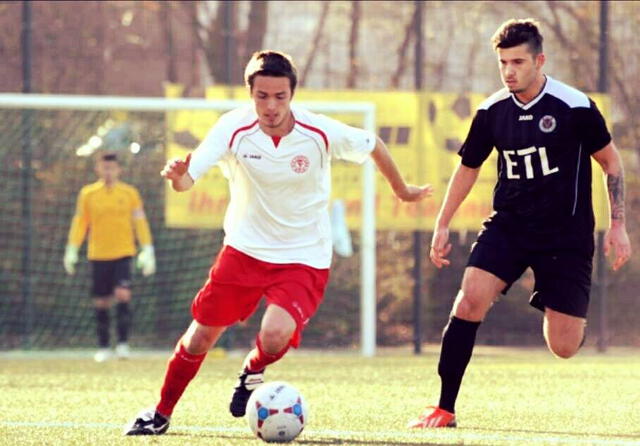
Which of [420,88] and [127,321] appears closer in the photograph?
[127,321]

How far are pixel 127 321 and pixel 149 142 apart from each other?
186cm

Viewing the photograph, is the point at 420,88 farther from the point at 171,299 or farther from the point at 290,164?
the point at 290,164

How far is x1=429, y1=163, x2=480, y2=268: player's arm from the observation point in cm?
711

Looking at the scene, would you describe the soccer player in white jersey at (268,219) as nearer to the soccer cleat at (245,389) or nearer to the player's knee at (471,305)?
the soccer cleat at (245,389)

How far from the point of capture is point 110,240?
13641mm

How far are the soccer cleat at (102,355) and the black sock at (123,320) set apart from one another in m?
0.17

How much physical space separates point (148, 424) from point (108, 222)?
7.09m

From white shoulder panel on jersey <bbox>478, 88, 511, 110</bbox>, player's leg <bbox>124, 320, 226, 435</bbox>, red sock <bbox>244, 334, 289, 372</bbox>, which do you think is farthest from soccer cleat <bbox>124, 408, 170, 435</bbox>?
white shoulder panel on jersey <bbox>478, 88, 511, 110</bbox>

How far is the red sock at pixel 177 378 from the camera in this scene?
6.71m

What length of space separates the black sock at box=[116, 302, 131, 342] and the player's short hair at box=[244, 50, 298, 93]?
7.19m

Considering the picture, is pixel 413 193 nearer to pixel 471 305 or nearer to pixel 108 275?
pixel 471 305

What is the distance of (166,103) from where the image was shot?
13703 millimetres

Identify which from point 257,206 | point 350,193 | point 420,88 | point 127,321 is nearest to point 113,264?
point 127,321

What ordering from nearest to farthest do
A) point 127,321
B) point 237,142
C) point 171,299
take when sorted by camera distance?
point 237,142, point 127,321, point 171,299
